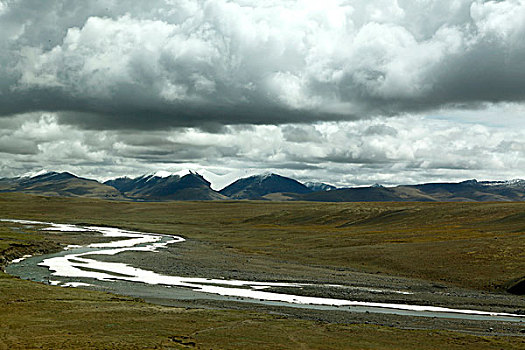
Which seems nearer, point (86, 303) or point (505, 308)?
point (86, 303)

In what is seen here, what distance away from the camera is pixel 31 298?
1521 inches

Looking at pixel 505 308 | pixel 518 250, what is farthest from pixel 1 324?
pixel 518 250

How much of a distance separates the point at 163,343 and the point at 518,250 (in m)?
57.6

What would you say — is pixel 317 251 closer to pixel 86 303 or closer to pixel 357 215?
pixel 86 303

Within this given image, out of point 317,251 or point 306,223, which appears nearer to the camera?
point 317,251

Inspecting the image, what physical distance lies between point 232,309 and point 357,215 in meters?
140

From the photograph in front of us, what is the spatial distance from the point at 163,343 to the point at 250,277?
33.9 metres

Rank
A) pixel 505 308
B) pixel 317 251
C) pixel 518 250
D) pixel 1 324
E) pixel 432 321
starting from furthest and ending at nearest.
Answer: pixel 317 251 < pixel 518 250 < pixel 505 308 < pixel 432 321 < pixel 1 324

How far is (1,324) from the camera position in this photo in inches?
1155

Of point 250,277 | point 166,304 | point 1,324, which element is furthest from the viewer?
point 250,277

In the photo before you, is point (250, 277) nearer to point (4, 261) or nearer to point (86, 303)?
point (86, 303)

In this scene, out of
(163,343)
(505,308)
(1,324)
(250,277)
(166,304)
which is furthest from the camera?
(250,277)

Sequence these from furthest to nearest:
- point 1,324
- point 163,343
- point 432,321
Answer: point 432,321, point 1,324, point 163,343

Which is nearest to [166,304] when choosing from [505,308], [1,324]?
[1,324]
